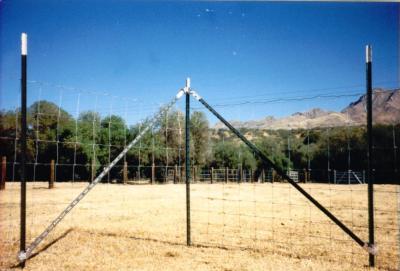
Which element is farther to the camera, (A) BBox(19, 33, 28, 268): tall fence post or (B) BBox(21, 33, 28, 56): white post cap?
(B) BBox(21, 33, 28, 56): white post cap

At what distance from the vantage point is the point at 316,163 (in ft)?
30.5

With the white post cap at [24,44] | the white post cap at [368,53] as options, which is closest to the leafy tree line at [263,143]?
the white post cap at [368,53]

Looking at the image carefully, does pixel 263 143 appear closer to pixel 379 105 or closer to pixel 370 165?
pixel 379 105

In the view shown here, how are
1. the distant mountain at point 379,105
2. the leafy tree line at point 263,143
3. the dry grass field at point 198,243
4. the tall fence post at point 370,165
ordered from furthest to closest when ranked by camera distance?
the leafy tree line at point 263,143
the distant mountain at point 379,105
the dry grass field at point 198,243
the tall fence post at point 370,165

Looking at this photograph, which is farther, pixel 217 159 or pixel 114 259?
pixel 217 159

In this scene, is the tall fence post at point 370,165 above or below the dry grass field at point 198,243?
above

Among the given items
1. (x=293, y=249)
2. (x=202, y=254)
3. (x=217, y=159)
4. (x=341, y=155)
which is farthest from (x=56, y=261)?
(x=217, y=159)

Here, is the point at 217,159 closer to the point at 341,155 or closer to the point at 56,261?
the point at 341,155

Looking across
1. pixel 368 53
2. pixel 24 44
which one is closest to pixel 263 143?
pixel 368 53

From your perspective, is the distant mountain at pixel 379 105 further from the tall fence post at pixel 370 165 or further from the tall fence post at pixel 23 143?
the tall fence post at pixel 23 143

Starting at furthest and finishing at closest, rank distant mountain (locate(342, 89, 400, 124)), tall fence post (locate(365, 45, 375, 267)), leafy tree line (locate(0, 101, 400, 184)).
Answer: leafy tree line (locate(0, 101, 400, 184))
distant mountain (locate(342, 89, 400, 124))
tall fence post (locate(365, 45, 375, 267))

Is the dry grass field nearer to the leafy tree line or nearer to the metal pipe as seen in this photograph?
the metal pipe

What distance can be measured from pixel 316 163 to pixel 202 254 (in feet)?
14.6

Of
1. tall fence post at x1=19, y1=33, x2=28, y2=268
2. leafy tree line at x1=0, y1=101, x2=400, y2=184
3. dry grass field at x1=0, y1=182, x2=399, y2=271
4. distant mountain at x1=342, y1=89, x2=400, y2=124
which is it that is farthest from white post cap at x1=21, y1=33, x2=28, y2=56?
distant mountain at x1=342, y1=89, x2=400, y2=124
